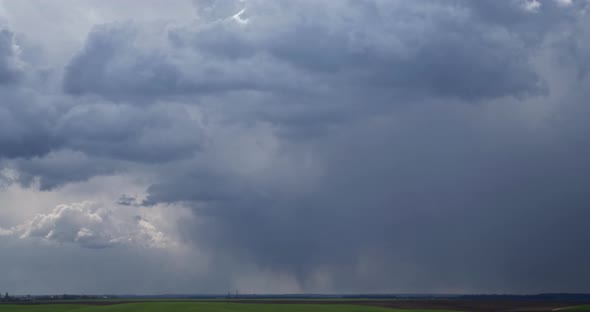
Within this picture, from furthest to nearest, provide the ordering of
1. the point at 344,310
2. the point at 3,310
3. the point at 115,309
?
1. the point at 3,310
2. the point at 344,310
3. the point at 115,309

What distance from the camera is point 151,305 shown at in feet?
441

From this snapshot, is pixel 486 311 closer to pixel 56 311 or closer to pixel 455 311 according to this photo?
pixel 455 311

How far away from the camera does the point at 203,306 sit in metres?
130

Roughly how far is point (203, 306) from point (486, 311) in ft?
181

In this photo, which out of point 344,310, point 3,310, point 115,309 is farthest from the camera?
point 3,310

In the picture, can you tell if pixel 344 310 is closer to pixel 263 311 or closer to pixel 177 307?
pixel 263 311

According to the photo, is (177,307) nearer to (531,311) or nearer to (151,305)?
(151,305)

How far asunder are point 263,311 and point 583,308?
6240 cm

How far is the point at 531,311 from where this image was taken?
452 feet

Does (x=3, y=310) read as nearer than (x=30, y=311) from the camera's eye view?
No

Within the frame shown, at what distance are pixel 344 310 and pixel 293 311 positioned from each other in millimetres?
13234

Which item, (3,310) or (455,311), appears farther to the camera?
(3,310)

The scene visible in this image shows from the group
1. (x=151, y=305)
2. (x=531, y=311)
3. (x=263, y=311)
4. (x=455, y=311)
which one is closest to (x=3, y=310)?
(x=151, y=305)

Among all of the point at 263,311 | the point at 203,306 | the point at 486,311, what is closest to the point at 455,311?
the point at 486,311
